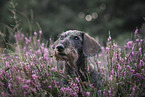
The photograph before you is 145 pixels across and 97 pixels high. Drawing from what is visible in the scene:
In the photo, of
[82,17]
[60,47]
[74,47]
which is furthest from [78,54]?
[82,17]

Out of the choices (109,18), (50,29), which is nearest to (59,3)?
(50,29)

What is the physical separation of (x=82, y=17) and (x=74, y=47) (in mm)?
14916

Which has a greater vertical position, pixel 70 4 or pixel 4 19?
pixel 70 4

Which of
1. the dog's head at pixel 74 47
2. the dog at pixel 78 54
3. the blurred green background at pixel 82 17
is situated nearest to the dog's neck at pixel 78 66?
the dog at pixel 78 54

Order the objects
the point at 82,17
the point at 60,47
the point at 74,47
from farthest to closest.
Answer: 1. the point at 82,17
2. the point at 74,47
3. the point at 60,47

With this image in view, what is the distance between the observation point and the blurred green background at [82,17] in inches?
569

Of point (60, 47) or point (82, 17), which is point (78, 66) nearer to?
point (60, 47)

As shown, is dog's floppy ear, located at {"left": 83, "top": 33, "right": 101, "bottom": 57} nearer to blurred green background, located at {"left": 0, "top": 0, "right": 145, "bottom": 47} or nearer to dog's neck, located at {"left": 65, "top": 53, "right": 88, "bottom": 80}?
dog's neck, located at {"left": 65, "top": 53, "right": 88, "bottom": 80}

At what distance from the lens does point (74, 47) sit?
3197mm

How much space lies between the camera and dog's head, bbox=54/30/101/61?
290cm

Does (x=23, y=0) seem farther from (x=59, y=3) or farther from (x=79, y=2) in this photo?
(x=79, y=2)

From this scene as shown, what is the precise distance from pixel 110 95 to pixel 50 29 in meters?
15.0

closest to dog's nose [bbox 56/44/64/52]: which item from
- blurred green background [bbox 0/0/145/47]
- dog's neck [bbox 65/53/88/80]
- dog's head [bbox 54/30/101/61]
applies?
dog's head [bbox 54/30/101/61]

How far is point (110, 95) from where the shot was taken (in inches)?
86.4
